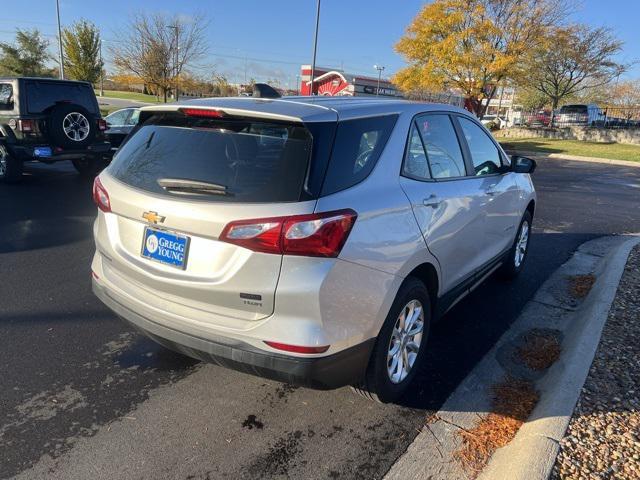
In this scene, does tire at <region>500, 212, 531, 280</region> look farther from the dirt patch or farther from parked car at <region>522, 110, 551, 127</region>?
parked car at <region>522, 110, 551, 127</region>

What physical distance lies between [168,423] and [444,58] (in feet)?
85.5

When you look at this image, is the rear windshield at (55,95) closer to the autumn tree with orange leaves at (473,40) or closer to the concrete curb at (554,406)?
the concrete curb at (554,406)

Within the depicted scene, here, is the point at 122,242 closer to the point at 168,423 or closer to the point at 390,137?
the point at 168,423

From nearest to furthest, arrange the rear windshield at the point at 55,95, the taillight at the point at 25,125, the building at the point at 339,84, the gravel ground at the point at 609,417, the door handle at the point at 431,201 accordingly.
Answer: the gravel ground at the point at 609,417
the door handle at the point at 431,201
the taillight at the point at 25,125
the rear windshield at the point at 55,95
the building at the point at 339,84

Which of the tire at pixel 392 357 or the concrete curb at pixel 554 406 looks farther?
the tire at pixel 392 357

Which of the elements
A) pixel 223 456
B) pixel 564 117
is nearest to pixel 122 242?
pixel 223 456

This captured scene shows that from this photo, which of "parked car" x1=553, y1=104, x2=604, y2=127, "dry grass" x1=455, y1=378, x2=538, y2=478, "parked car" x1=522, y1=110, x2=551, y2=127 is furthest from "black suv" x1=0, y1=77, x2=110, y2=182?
"parked car" x1=522, y1=110, x2=551, y2=127

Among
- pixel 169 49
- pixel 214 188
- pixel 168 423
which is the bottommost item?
pixel 168 423

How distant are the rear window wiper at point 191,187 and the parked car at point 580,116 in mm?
36668

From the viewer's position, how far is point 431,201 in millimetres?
3055

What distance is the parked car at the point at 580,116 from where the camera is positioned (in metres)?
33.5

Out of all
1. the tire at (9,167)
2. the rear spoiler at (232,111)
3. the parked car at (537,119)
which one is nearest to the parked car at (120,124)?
the tire at (9,167)

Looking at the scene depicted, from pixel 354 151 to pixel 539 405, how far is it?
1.85 metres

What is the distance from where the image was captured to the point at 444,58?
25594 mm
